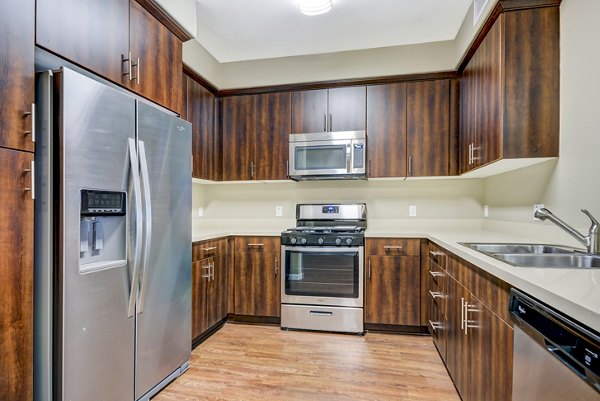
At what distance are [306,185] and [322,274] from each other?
41.1 inches

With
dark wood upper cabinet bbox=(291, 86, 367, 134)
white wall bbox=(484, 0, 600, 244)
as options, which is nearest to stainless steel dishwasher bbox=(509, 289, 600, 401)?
white wall bbox=(484, 0, 600, 244)

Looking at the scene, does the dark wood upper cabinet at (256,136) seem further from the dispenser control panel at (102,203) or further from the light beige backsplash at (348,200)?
the dispenser control panel at (102,203)

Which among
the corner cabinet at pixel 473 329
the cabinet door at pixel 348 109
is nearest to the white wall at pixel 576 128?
the corner cabinet at pixel 473 329

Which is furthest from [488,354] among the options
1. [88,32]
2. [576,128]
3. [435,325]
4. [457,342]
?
[88,32]

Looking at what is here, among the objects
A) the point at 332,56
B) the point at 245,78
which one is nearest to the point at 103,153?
the point at 245,78

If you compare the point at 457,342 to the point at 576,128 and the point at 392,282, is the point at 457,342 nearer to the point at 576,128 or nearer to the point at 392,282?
the point at 392,282

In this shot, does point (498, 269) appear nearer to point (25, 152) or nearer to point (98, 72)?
point (25, 152)

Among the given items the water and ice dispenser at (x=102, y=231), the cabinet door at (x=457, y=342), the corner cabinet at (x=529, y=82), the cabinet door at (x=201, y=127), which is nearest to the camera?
the water and ice dispenser at (x=102, y=231)

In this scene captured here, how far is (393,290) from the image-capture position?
9.75ft

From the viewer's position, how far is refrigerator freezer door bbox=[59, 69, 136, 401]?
1.40m

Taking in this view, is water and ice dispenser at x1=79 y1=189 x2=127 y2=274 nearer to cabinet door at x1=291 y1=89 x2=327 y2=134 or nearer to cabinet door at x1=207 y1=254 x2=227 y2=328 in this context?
cabinet door at x1=207 y1=254 x2=227 y2=328

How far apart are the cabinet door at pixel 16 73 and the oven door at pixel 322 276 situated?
219cm

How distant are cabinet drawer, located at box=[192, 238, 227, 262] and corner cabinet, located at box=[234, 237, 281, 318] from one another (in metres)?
0.16

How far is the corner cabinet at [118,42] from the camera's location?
4.77 ft
